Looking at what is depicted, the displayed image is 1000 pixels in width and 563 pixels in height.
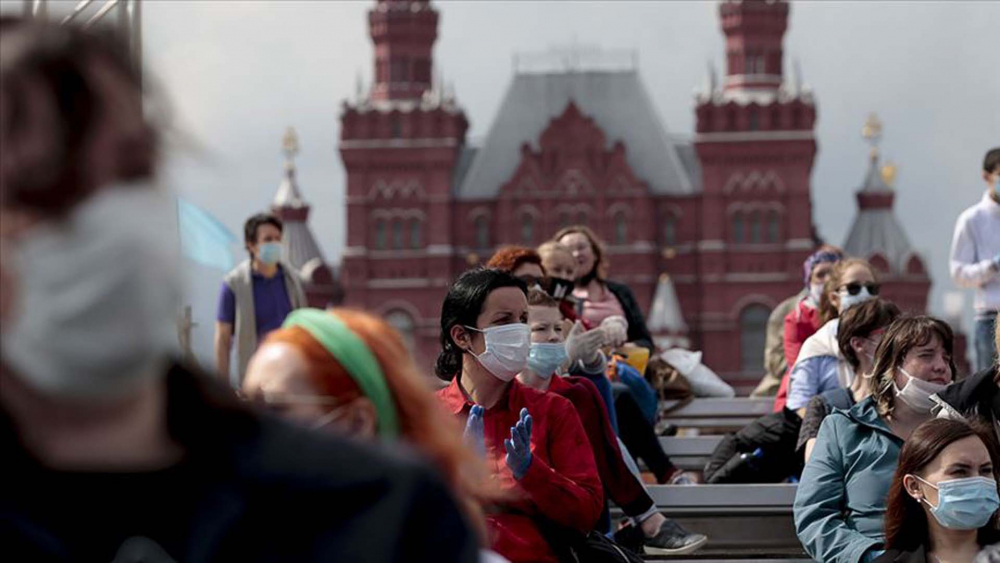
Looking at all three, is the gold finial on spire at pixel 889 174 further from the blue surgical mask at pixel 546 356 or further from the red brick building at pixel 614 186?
the blue surgical mask at pixel 546 356

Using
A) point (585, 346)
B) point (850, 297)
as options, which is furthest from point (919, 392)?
point (850, 297)

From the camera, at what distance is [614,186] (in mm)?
58938

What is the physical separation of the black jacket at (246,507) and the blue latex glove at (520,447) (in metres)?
2.54

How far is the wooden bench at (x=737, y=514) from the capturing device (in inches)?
233

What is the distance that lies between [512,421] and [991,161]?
515 cm

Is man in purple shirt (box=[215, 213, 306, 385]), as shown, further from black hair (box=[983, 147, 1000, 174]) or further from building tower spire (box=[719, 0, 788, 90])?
building tower spire (box=[719, 0, 788, 90])

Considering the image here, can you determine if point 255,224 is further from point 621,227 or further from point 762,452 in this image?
point 621,227

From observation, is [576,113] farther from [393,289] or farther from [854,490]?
[854,490]

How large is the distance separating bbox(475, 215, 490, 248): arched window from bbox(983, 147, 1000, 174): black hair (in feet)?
167

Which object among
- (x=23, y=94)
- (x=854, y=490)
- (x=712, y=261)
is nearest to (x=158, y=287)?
(x=23, y=94)

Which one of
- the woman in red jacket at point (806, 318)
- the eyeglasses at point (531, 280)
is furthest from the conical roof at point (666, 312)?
the eyeglasses at point (531, 280)

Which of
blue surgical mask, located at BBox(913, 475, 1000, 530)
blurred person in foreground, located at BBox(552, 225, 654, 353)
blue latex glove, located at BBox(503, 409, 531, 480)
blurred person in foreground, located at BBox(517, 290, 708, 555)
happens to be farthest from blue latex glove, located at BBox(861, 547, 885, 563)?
blurred person in foreground, located at BBox(552, 225, 654, 353)

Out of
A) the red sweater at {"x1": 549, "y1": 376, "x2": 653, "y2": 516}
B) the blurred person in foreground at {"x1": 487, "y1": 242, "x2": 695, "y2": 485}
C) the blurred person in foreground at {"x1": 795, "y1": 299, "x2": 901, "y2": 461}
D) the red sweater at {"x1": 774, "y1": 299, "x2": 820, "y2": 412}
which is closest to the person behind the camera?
the red sweater at {"x1": 549, "y1": 376, "x2": 653, "y2": 516}

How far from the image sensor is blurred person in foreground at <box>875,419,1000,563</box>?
165 inches
